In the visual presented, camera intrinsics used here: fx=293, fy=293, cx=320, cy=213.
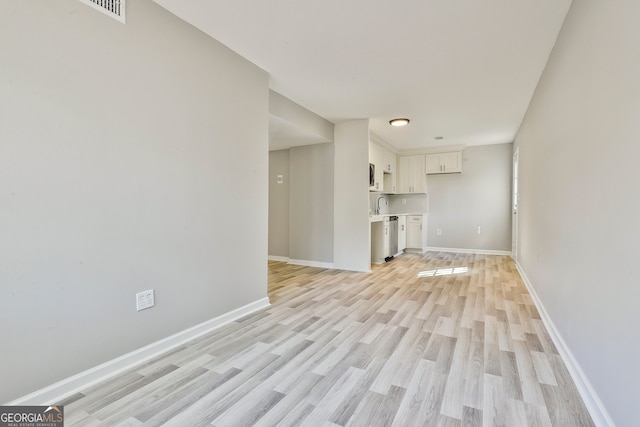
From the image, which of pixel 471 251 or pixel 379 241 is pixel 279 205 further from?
pixel 471 251

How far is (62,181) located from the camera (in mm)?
1602


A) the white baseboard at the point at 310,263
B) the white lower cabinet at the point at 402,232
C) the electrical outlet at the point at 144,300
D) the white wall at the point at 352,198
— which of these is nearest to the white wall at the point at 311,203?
the white baseboard at the point at 310,263

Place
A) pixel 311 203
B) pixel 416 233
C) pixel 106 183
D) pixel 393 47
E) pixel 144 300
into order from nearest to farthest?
pixel 106 183 < pixel 144 300 < pixel 393 47 < pixel 311 203 < pixel 416 233

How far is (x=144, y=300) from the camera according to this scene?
199cm

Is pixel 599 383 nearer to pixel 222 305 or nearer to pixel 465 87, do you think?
pixel 222 305

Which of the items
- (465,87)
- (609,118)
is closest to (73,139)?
(609,118)

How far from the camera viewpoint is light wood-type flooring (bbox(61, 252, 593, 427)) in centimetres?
145

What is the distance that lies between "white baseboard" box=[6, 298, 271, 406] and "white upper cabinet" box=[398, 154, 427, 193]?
18.4 feet

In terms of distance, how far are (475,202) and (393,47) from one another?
5.24 metres

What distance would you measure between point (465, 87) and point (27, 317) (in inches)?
166

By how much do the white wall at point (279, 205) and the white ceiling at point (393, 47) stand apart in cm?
173

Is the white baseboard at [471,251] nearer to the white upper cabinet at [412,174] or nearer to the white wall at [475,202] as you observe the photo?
the white wall at [475,202]

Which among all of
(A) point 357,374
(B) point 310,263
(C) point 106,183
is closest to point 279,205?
(B) point 310,263

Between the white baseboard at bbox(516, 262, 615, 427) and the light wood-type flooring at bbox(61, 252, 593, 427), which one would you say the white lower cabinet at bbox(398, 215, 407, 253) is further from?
the white baseboard at bbox(516, 262, 615, 427)
